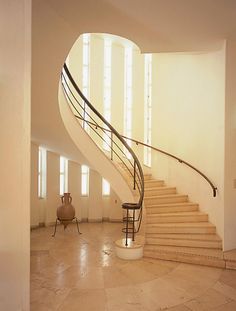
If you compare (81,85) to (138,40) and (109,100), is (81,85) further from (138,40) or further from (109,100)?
(138,40)

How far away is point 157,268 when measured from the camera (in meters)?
4.80

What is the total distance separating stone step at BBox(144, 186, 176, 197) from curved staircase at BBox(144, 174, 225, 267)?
0.17 m

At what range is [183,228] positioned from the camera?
5539 millimetres

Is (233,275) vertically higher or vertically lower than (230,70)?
lower

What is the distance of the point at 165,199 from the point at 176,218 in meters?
0.68

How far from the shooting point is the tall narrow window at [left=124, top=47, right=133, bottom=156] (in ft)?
28.5

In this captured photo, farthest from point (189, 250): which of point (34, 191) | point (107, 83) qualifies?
point (107, 83)

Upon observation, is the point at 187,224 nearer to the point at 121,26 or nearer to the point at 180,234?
the point at 180,234

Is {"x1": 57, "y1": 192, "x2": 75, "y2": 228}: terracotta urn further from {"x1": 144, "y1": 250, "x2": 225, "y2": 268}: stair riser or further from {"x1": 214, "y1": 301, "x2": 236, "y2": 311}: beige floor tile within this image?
{"x1": 214, "y1": 301, "x2": 236, "y2": 311}: beige floor tile

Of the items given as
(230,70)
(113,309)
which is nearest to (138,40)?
(230,70)

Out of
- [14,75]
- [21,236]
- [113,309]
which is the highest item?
[14,75]

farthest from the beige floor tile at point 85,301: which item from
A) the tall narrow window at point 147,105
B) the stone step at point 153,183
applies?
the tall narrow window at point 147,105

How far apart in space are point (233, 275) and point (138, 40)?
378 centimetres

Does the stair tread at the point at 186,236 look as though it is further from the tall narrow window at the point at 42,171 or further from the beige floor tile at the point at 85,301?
the tall narrow window at the point at 42,171
